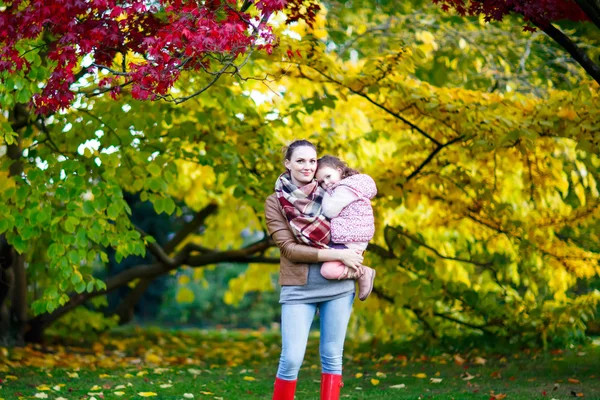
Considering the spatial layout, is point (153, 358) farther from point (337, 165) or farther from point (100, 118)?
point (337, 165)

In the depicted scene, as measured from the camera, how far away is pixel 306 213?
3.25 metres

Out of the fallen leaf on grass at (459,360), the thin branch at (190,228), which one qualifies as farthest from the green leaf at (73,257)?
the thin branch at (190,228)

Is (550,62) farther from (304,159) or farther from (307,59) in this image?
(304,159)

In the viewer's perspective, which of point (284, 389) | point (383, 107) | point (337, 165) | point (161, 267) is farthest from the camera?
point (161, 267)

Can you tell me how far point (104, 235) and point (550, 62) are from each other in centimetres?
431

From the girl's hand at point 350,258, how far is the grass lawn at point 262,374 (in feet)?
5.67

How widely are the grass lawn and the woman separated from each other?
152 centimetres

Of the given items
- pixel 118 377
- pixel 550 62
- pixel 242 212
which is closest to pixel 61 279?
pixel 118 377

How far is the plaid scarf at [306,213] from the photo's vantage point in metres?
3.23

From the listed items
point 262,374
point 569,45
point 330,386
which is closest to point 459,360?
point 262,374

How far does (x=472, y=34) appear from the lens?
7.85 metres

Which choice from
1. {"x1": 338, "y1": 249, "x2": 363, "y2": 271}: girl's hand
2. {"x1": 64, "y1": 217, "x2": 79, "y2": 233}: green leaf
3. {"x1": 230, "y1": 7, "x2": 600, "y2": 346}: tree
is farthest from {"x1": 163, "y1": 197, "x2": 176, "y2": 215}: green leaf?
{"x1": 338, "y1": 249, "x2": 363, "y2": 271}: girl's hand

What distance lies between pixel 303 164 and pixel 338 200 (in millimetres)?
224

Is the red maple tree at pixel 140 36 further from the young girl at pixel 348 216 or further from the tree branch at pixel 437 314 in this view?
the tree branch at pixel 437 314
